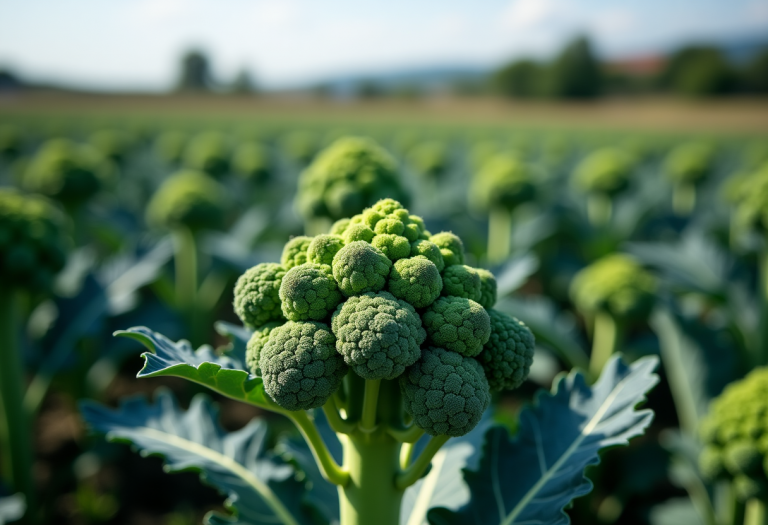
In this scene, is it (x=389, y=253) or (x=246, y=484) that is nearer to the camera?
(x=389, y=253)

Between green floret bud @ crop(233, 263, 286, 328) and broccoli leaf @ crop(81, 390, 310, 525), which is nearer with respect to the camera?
green floret bud @ crop(233, 263, 286, 328)

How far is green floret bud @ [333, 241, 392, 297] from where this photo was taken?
1.30 metres

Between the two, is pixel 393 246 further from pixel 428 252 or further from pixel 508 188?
pixel 508 188

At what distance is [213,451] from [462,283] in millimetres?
1179

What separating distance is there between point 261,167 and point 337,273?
6825 millimetres

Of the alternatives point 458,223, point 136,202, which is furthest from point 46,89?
point 458,223

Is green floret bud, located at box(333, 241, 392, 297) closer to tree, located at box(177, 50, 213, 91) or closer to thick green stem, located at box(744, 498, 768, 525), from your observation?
thick green stem, located at box(744, 498, 768, 525)

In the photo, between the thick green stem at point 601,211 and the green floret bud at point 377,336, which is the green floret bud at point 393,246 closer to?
the green floret bud at point 377,336

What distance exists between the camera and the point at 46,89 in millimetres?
26438

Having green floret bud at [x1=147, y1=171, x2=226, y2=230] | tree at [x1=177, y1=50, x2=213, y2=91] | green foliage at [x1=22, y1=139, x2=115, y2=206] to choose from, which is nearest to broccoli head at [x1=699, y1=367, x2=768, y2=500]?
green floret bud at [x1=147, y1=171, x2=226, y2=230]

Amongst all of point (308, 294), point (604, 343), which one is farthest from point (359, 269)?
point (604, 343)

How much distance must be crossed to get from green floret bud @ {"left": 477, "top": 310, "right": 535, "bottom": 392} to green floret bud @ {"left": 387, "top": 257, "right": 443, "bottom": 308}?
0.21m

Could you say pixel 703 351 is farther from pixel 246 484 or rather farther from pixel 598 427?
pixel 246 484

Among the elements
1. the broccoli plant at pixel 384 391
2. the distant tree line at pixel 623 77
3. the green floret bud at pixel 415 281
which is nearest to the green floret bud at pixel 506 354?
the broccoli plant at pixel 384 391
